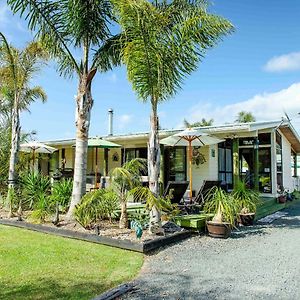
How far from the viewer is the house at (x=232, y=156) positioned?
477 inches

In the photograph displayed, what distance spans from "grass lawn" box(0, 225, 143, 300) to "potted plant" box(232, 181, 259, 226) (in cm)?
432

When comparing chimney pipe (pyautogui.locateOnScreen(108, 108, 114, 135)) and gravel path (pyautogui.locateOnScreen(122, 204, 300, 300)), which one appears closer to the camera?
gravel path (pyautogui.locateOnScreen(122, 204, 300, 300))

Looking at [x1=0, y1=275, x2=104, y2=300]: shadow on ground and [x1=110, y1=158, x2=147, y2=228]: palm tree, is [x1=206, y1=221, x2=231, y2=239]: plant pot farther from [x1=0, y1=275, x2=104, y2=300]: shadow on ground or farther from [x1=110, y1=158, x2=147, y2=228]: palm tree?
[x1=0, y1=275, x2=104, y2=300]: shadow on ground

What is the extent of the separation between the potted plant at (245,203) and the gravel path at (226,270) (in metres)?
1.30

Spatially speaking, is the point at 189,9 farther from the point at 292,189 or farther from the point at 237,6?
the point at 292,189

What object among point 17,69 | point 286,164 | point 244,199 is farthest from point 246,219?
point 17,69

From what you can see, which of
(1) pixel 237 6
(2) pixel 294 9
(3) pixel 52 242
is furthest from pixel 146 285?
(2) pixel 294 9

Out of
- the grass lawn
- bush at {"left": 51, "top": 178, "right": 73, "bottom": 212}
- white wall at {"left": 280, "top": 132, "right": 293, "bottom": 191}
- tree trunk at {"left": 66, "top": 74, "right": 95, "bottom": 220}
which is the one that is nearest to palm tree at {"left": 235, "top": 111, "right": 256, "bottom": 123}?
white wall at {"left": 280, "top": 132, "right": 293, "bottom": 191}

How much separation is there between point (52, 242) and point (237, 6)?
28.1ft

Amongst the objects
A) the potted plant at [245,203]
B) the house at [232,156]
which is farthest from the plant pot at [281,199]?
the potted plant at [245,203]

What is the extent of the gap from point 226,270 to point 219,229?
7.72 feet

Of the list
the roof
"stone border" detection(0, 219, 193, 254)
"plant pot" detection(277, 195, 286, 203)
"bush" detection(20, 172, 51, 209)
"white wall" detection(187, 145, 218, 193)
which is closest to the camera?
"stone border" detection(0, 219, 193, 254)

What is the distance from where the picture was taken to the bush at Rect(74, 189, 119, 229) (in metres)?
7.54

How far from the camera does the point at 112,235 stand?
23.2 feet
